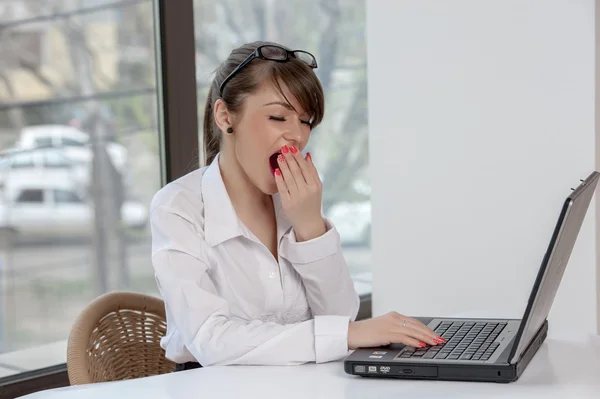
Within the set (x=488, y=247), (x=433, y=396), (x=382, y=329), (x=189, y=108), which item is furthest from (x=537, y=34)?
(x=433, y=396)

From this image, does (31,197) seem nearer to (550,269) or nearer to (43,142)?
(43,142)

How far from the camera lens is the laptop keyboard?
4.13 ft

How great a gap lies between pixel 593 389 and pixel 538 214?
1.41 meters

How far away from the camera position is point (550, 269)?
118cm

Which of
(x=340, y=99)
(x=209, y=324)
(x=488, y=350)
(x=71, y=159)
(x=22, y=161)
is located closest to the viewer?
(x=488, y=350)

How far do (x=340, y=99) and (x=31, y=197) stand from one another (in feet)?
4.78

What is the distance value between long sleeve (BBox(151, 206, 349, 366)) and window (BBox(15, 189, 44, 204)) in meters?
0.79

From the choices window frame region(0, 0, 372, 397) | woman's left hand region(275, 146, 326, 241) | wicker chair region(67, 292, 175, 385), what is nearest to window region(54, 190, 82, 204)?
window frame region(0, 0, 372, 397)

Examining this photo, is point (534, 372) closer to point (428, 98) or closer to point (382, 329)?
point (382, 329)

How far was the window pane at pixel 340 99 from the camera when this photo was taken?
10.3 feet

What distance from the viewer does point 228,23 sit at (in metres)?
2.90

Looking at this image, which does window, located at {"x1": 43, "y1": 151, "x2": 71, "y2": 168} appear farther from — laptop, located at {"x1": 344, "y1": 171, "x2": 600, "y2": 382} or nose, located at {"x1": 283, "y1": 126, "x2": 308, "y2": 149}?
laptop, located at {"x1": 344, "y1": 171, "x2": 600, "y2": 382}

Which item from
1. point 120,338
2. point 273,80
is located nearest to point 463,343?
point 273,80

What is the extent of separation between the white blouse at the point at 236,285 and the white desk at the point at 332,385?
0.14 feet
